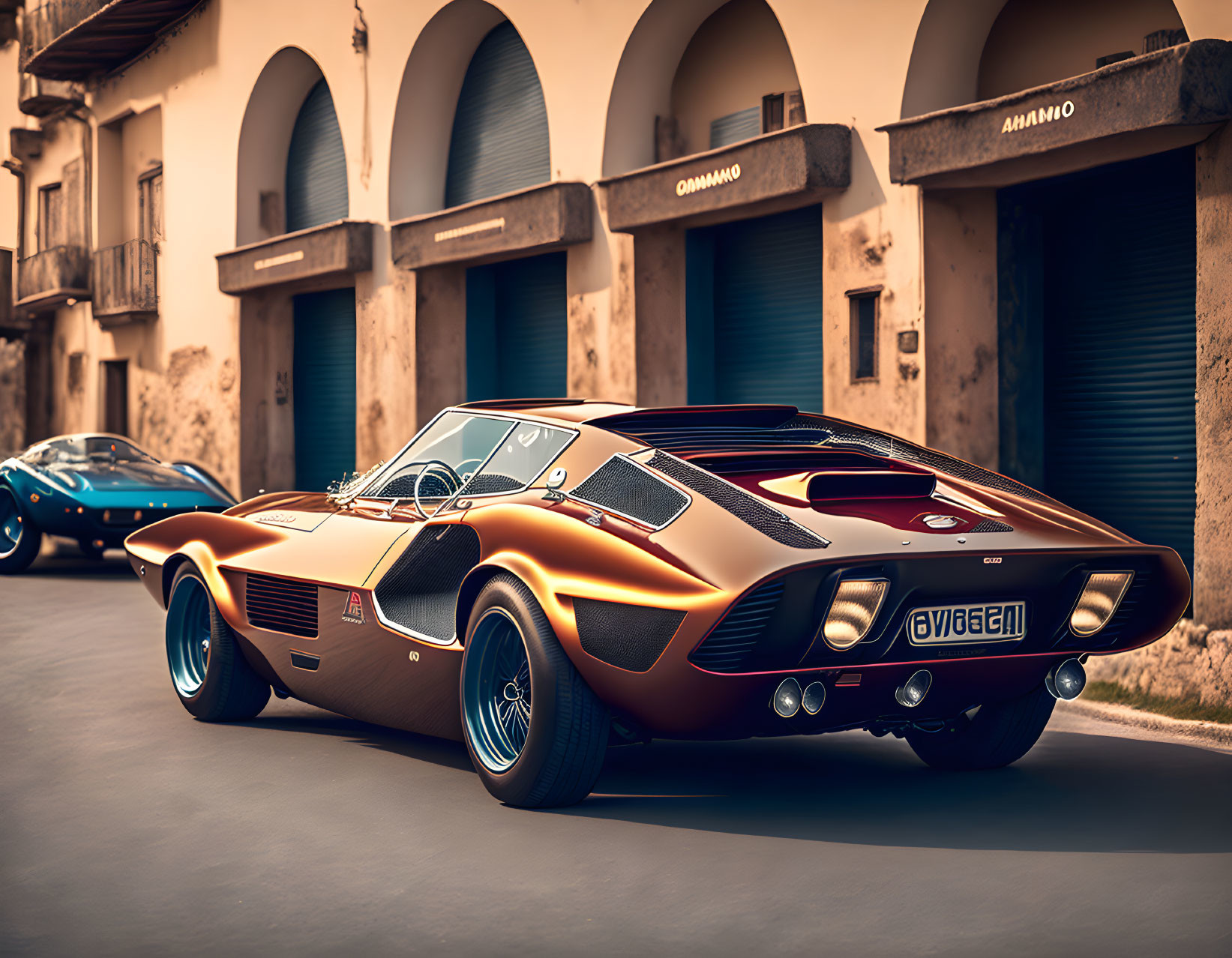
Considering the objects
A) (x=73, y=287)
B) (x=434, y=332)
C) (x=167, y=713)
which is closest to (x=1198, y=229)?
(x=167, y=713)

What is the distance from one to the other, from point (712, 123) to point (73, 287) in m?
16.0

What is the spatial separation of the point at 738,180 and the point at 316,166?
10.4 m

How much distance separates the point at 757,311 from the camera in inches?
551

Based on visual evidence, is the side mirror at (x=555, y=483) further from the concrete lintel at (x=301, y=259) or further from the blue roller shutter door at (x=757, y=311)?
the concrete lintel at (x=301, y=259)

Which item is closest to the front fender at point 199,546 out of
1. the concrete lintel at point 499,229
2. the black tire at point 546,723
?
the black tire at point 546,723

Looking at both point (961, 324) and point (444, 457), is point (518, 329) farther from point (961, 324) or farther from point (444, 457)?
point (444, 457)

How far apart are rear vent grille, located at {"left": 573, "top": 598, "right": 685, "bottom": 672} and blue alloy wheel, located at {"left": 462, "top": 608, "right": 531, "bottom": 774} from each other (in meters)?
0.46

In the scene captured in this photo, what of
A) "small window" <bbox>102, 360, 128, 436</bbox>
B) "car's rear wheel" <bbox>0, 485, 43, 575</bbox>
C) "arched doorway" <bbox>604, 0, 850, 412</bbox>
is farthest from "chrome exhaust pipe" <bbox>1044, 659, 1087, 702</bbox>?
"small window" <bbox>102, 360, 128, 436</bbox>

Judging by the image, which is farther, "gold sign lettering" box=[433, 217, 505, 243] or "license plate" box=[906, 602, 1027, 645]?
"gold sign lettering" box=[433, 217, 505, 243]

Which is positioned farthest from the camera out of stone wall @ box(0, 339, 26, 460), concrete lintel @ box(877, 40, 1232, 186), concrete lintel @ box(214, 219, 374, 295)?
stone wall @ box(0, 339, 26, 460)

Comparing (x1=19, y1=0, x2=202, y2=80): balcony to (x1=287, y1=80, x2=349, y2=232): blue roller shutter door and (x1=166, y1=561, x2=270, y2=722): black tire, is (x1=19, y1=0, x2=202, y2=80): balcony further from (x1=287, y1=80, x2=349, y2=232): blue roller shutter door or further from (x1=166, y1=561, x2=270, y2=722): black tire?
(x1=166, y1=561, x2=270, y2=722): black tire

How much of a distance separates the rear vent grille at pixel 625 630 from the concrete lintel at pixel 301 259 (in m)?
14.7

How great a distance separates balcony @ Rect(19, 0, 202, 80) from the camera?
76.2ft

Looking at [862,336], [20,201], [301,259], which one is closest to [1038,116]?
[862,336]
